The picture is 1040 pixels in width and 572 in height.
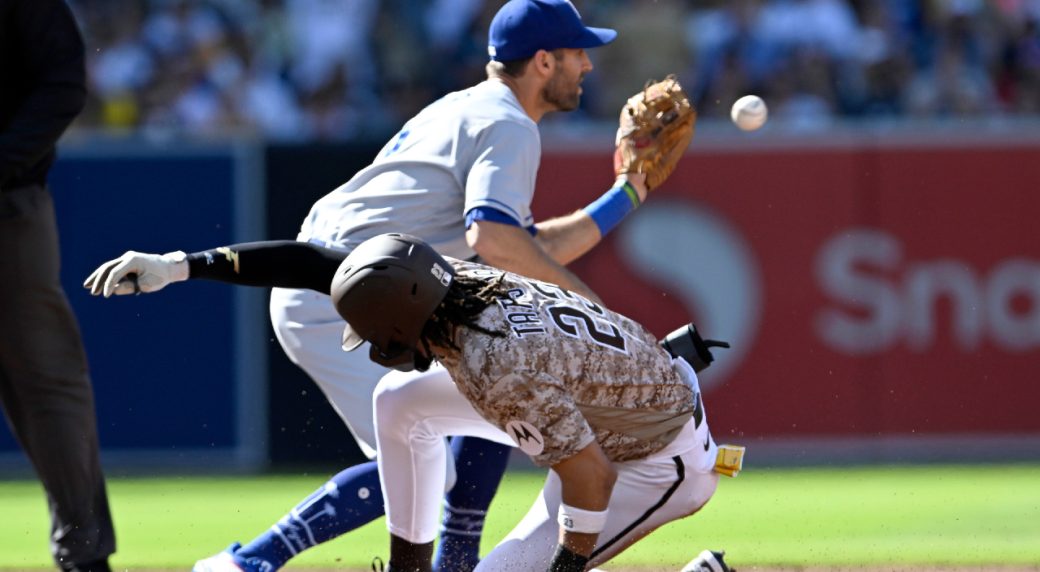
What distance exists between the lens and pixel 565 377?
4.43m

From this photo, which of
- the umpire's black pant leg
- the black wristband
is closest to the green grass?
the umpire's black pant leg

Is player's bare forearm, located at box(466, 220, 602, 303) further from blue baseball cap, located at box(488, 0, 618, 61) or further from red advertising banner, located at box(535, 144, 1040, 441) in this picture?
red advertising banner, located at box(535, 144, 1040, 441)

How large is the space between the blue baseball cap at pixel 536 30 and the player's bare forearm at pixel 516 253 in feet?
2.15

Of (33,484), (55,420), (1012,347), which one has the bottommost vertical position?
(33,484)

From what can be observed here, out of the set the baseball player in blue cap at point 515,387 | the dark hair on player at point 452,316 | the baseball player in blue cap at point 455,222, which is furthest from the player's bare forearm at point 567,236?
the dark hair on player at point 452,316

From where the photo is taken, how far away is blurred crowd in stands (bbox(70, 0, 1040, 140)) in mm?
12469

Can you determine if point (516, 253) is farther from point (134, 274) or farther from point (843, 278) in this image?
point (843, 278)

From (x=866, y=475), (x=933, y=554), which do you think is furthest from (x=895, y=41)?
(x=933, y=554)

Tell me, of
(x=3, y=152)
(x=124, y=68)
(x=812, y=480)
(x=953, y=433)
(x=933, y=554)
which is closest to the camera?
(x=3, y=152)

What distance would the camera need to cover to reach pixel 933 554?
6984 millimetres

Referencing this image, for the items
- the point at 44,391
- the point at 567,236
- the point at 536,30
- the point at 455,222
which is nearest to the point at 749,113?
the point at 567,236

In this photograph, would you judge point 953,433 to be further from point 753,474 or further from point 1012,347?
point 753,474

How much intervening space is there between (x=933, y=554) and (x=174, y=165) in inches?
214

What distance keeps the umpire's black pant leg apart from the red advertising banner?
5.06m
